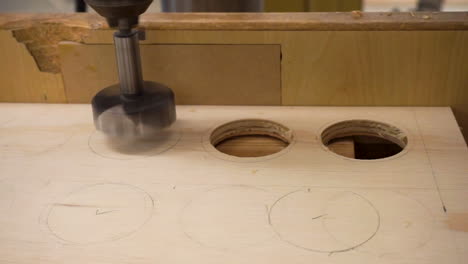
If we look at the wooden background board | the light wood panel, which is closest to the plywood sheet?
the wooden background board

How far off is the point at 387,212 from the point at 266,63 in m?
0.44

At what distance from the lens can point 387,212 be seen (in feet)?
2.44

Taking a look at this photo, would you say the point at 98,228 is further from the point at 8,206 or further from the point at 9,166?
the point at 9,166

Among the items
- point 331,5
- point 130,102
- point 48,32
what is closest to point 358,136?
point 130,102

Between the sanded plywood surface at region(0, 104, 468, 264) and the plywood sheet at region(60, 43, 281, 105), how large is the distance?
0.30 ft

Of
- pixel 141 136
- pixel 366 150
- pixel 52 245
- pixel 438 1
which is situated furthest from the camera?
pixel 438 1

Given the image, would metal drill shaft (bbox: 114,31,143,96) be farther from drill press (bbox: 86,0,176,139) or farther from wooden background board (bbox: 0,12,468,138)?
wooden background board (bbox: 0,12,468,138)

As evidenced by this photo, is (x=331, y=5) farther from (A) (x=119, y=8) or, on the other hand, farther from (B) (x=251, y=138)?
(A) (x=119, y=8)

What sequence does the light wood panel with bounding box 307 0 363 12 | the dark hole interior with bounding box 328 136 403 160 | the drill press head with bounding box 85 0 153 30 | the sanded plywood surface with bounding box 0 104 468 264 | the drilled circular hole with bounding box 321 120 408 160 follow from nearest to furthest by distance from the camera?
the sanded plywood surface with bounding box 0 104 468 264, the drill press head with bounding box 85 0 153 30, the drilled circular hole with bounding box 321 120 408 160, the dark hole interior with bounding box 328 136 403 160, the light wood panel with bounding box 307 0 363 12

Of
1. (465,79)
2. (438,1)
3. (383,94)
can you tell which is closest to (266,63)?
(383,94)

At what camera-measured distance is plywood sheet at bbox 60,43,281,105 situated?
3.48 ft

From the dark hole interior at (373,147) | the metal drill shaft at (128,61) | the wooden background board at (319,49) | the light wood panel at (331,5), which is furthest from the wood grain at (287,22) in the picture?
the light wood panel at (331,5)

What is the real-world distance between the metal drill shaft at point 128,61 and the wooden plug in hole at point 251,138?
177mm

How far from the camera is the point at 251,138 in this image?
1.06m
